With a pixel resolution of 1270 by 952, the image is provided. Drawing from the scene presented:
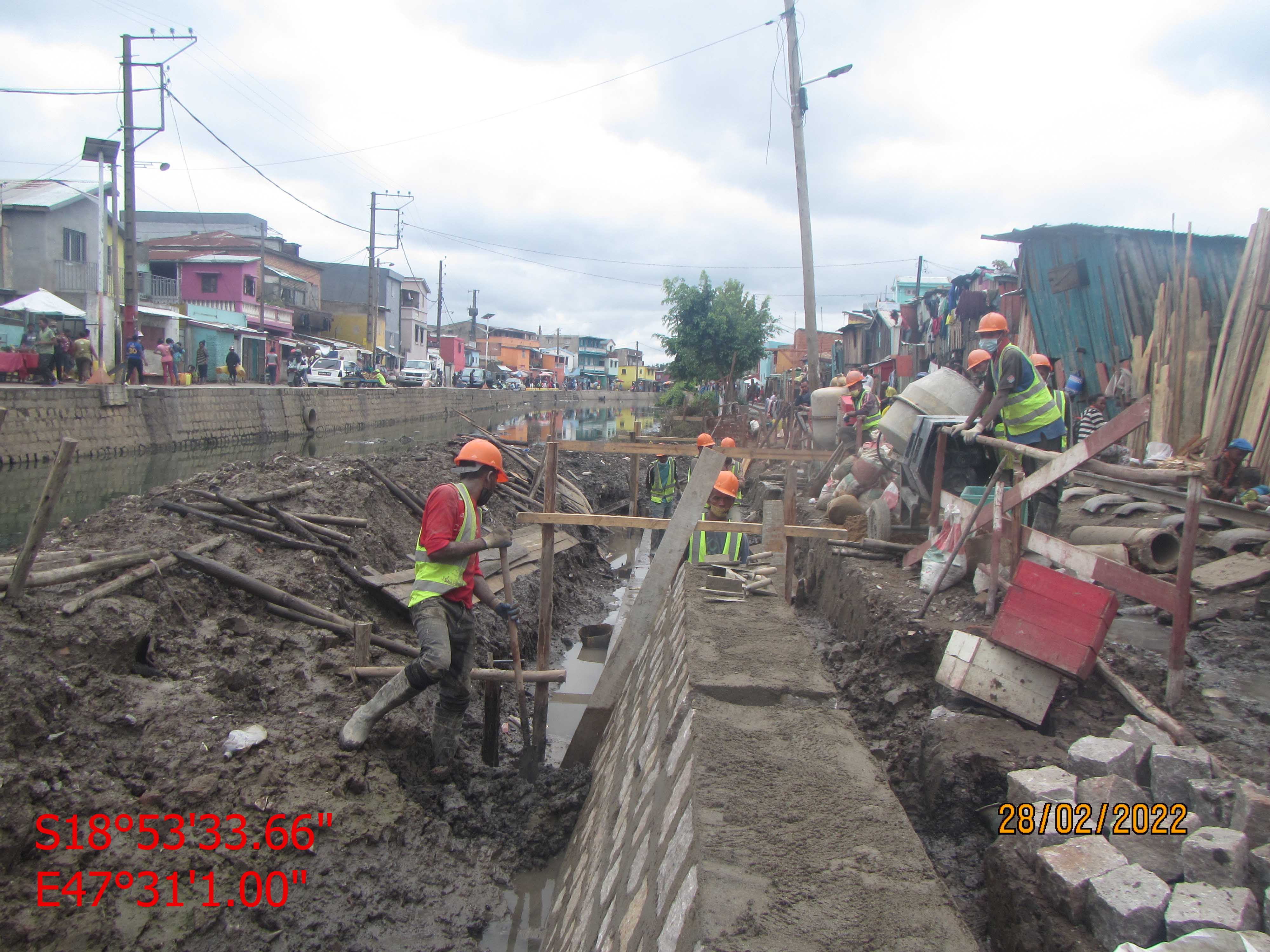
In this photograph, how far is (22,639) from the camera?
4254 millimetres

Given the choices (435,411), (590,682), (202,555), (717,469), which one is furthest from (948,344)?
(435,411)

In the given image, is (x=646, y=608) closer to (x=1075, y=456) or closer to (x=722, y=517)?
(x=722, y=517)

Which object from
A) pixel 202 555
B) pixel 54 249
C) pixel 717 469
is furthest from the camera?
pixel 54 249

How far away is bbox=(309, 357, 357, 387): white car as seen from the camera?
116 feet

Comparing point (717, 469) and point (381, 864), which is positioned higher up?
point (717, 469)

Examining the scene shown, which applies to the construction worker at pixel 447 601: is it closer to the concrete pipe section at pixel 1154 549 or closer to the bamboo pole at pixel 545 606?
the bamboo pole at pixel 545 606

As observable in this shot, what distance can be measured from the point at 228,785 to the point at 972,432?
16.0ft

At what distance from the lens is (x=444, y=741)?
16.2 feet

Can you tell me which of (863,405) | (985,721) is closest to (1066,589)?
(985,721)

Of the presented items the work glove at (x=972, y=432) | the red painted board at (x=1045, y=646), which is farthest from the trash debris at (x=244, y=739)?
the work glove at (x=972, y=432)

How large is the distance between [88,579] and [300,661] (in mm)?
1371

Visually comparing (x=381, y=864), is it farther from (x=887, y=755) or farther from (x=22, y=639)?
(x=887, y=755)

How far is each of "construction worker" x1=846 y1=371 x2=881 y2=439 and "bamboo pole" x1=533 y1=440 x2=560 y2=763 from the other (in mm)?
5059
